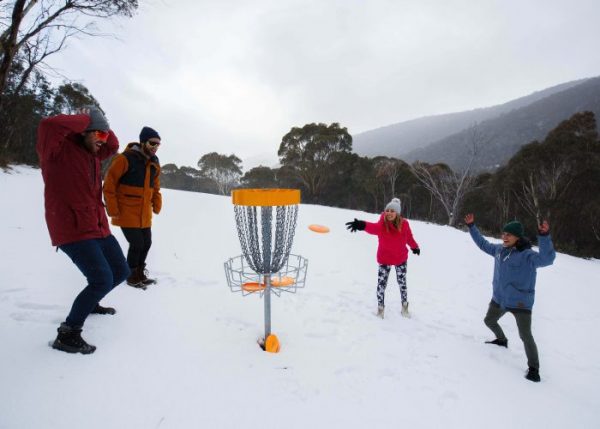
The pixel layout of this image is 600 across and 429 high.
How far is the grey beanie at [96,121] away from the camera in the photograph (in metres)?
2.22

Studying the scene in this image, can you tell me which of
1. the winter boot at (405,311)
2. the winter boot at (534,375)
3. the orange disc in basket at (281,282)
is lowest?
the winter boot at (534,375)

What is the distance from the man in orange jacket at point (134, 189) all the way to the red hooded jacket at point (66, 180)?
2.82 feet

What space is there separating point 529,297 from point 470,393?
3.90 feet

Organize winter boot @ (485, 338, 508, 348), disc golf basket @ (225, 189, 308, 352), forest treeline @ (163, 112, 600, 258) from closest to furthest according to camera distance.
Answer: disc golf basket @ (225, 189, 308, 352)
winter boot @ (485, 338, 508, 348)
forest treeline @ (163, 112, 600, 258)

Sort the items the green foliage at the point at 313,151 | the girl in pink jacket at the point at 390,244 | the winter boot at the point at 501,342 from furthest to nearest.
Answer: the green foliage at the point at 313,151 → the girl in pink jacket at the point at 390,244 → the winter boot at the point at 501,342

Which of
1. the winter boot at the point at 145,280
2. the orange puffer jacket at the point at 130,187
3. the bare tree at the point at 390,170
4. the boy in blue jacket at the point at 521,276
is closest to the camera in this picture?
the boy in blue jacket at the point at 521,276

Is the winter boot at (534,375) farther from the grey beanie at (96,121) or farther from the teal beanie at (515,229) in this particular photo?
the grey beanie at (96,121)

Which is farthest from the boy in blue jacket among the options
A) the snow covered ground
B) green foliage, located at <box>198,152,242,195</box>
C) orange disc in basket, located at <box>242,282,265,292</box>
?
green foliage, located at <box>198,152,242,195</box>

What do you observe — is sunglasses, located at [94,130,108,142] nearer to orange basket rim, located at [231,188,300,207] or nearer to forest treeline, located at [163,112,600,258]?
orange basket rim, located at [231,188,300,207]

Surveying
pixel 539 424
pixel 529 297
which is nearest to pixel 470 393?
pixel 539 424

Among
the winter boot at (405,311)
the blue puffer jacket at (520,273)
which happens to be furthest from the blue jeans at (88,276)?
the blue puffer jacket at (520,273)

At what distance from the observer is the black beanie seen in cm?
328

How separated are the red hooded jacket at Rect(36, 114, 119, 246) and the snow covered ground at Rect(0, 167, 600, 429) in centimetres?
87

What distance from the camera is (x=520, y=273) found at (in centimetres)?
300
